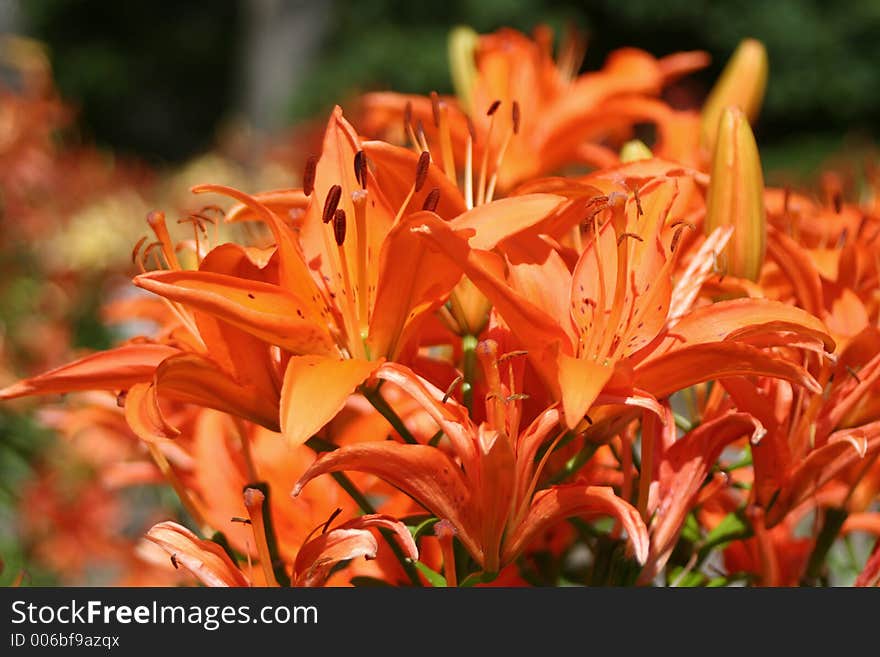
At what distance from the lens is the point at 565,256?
0.73 metres

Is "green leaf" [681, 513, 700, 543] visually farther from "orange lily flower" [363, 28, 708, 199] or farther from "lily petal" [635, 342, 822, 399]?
"orange lily flower" [363, 28, 708, 199]

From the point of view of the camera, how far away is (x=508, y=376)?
26.3 inches

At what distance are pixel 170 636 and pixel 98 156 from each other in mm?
3503

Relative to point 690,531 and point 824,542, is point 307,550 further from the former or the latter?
point 824,542

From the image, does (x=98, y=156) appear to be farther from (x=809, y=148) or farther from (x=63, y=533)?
(x=809, y=148)

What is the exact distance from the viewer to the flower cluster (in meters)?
0.63

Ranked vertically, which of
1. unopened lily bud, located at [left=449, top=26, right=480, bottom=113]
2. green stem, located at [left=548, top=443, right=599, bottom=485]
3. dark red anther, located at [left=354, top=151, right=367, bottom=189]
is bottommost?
green stem, located at [left=548, top=443, right=599, bottom=485]

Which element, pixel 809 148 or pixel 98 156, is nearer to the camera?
pixel 98 156

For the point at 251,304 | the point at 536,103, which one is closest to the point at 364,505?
the point at 251,304

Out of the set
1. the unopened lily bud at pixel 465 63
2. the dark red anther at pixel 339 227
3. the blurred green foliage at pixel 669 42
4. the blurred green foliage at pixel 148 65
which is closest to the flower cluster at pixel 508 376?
the dark red anther at pixel 339 227

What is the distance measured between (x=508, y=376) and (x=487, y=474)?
0.07m

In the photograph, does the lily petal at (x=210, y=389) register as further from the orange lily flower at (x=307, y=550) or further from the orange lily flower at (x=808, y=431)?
the orange lily flower at (x=808, y=431)

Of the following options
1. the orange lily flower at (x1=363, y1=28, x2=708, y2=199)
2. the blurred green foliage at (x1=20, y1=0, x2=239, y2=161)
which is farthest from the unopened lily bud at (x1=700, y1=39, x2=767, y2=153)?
the blurred green foliage at (x1=20, y1=0, x2=239, y2=161)

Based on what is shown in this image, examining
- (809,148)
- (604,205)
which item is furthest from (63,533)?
(809,148)
